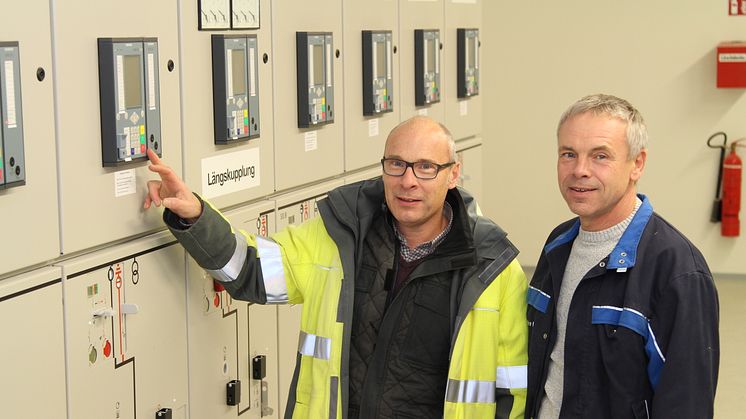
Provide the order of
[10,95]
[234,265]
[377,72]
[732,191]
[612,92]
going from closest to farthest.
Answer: [10,95], [234,265], [377,72], [732,191], [612,92]

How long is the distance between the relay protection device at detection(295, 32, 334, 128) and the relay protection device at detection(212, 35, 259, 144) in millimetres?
341

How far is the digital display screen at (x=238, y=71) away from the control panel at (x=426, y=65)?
5.51 ft

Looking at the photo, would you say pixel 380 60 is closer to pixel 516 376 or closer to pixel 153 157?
pixel 153 157

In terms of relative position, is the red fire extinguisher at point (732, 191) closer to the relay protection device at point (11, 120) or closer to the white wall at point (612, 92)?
the white wall at point (612, 92)

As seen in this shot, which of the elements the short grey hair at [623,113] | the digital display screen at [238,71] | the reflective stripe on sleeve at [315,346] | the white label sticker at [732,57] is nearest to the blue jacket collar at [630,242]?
the short grey hair at [623,113]

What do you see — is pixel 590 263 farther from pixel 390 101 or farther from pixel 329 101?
pixel 390 101

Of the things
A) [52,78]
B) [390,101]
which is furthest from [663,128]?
[52,78]

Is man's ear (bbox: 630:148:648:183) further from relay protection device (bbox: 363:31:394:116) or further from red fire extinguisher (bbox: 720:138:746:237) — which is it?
red fire extinguisher (bbox: 720:138:746:237)

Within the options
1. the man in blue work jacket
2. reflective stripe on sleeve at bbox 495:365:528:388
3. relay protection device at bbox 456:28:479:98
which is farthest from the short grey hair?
relay protection device at bbox 456:28:479:98

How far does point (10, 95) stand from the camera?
7.54 feet

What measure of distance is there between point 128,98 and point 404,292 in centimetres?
90

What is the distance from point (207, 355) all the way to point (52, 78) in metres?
1.14

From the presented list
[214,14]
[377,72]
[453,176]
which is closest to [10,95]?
[214,14]

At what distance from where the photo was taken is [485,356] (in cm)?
280
